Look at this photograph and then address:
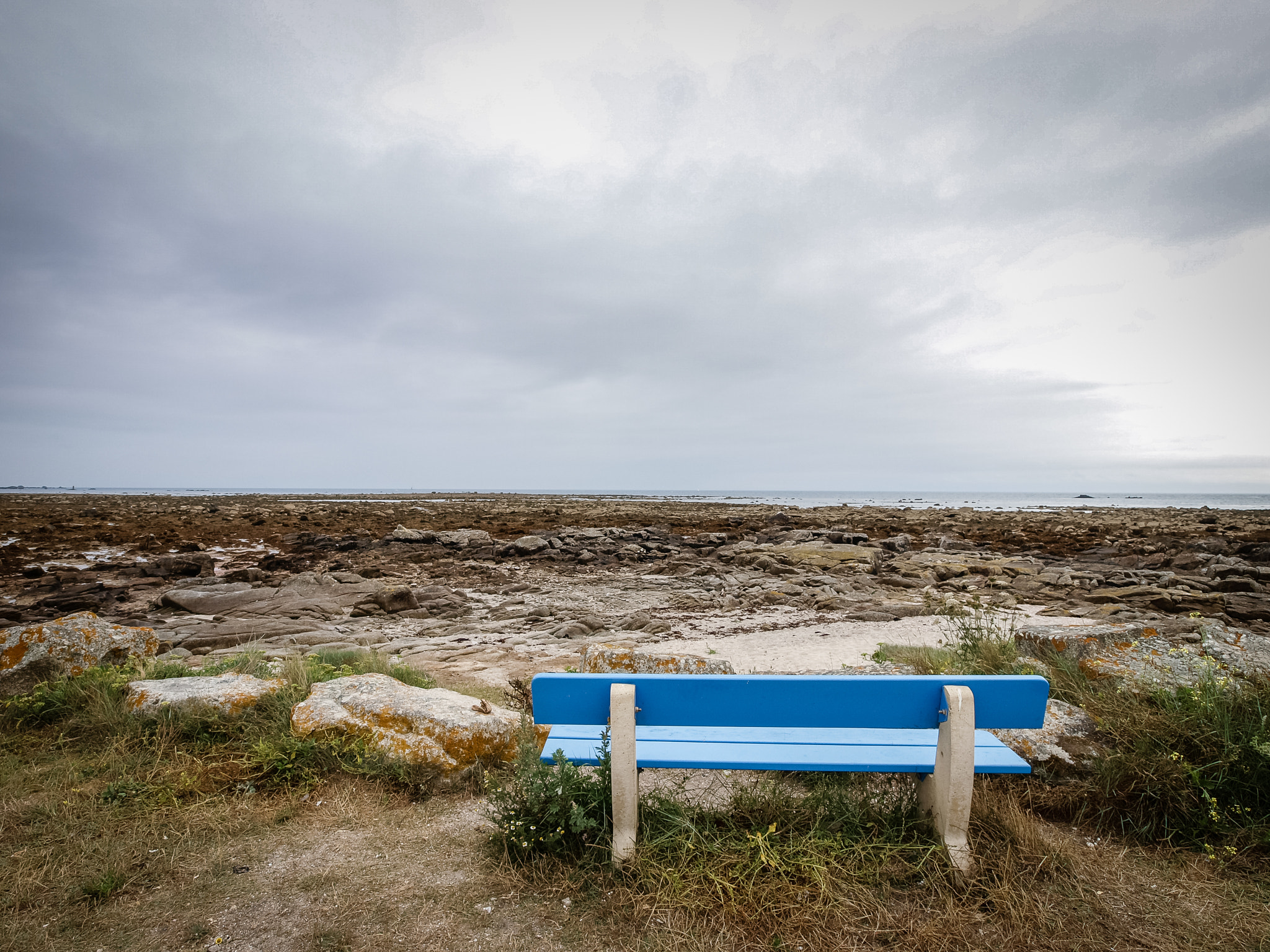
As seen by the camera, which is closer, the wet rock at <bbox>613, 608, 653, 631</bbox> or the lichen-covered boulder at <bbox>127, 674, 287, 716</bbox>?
the lichen-covered boulder at <bbox>127, 674, 287, 716</bbox>

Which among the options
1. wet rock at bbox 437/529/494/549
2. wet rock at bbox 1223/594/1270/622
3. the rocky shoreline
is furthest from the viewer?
wet rock at bbox 437/529/494/549

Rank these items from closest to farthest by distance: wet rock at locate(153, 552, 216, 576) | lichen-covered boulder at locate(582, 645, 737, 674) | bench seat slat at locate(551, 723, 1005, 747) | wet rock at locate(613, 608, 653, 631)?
bench seat slat at locate(551, 723, 1005, 747) < lichen-covered boulder at locate(582, 645, 737, 674) < wet rock at locate(613, 608, 653, 631) < wet rock at locate(153, 552, 216, 576)

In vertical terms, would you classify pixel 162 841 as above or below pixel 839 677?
below

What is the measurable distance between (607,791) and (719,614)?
8062 millimetres

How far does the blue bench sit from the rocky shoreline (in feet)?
14.5

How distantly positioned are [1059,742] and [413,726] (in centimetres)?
402

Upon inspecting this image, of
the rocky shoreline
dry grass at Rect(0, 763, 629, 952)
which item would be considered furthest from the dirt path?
the rocky shoreline

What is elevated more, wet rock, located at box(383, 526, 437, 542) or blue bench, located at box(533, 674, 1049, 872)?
blue bench, located at box(533, 674, 1049, 872)

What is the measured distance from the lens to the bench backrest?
246 centimetres

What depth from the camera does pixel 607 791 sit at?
2.82m

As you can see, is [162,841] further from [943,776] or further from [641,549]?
[641,549]

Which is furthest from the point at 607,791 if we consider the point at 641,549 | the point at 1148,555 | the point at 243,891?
the point at 1148,555

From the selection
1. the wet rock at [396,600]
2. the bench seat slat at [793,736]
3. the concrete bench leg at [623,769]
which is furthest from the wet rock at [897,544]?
the concrete bench leg at [623,769]

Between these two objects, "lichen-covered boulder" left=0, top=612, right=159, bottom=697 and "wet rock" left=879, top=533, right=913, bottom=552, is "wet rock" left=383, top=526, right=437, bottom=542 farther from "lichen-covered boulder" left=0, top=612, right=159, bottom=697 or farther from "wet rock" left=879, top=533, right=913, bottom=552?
"wet rock" left=879, top=533, right=913, bottom=552
